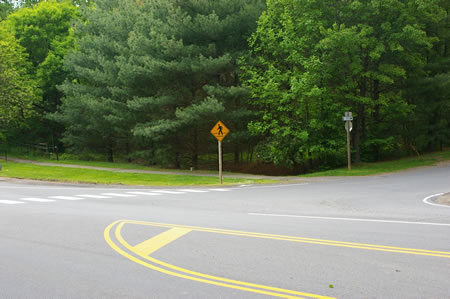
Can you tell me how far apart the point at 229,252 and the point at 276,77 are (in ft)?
78.2

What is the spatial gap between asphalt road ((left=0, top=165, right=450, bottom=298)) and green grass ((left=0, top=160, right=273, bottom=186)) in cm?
1067

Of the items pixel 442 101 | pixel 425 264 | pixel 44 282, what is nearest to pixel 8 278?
pixel 44 282

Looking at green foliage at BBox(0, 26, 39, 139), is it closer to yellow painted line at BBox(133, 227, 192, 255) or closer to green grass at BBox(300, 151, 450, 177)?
green grass at BBox(300, 151, 450, 177)

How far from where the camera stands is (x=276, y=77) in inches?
1145

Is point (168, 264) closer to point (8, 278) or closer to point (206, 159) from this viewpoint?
point (8, 278)

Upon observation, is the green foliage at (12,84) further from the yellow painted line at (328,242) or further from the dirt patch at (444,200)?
the dirt patch at (444,200)

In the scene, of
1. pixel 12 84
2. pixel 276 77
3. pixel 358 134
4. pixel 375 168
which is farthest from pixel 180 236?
pixel 12 84

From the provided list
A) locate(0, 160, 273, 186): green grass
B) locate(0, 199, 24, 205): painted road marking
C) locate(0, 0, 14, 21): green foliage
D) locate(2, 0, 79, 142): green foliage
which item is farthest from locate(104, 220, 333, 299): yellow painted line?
locate(0, 0, 14, 21): green foliage

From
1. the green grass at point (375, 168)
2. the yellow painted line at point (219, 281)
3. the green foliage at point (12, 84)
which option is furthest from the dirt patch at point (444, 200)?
the green foliage at point (12, 84)

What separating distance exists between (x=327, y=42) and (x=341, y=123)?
6341 millimetres

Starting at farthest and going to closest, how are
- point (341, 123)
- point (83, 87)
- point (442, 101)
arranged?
point (83, 87)
point (442, 101)
point (341, 123)

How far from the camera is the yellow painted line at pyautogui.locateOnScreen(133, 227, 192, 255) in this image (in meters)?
6.91

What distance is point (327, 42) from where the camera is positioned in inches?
1027

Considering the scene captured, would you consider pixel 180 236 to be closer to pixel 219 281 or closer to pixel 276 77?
pixel 219 281
